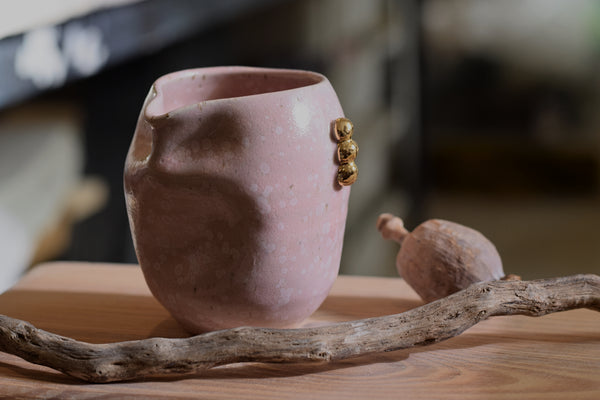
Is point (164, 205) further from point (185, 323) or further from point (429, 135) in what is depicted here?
point (429, 135)

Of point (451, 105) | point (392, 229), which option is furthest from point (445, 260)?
point (451, 105)

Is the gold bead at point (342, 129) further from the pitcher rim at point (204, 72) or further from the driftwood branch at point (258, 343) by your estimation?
the driftwood branch at point (258, 343)

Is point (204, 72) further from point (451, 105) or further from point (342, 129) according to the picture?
point (451, 105)

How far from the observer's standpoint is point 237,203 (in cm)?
48

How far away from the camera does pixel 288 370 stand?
49cm

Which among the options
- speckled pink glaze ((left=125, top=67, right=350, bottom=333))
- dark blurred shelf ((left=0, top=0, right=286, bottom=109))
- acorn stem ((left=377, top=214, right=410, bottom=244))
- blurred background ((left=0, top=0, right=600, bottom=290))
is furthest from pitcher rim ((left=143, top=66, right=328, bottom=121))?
blurred background ((left=0, top=0, right=600, bottom=290))

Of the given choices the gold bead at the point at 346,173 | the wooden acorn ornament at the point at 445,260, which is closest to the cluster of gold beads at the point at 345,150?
the gold bead at the point at 346,173

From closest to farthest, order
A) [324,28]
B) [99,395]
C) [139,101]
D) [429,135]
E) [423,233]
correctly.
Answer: [99,395] < [423,233] < [139,101] < [324,28] < [429,135]

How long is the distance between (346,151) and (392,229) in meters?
0.13

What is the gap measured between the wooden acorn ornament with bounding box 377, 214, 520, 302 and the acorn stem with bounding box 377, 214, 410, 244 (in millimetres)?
23

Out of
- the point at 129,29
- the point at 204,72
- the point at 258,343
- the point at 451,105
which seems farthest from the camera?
the point at 451,105

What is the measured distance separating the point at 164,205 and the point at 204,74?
0.15 metres

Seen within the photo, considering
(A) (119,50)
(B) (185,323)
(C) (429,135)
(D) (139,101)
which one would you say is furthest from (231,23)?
(B) (185,323)

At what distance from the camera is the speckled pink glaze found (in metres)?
0.48
